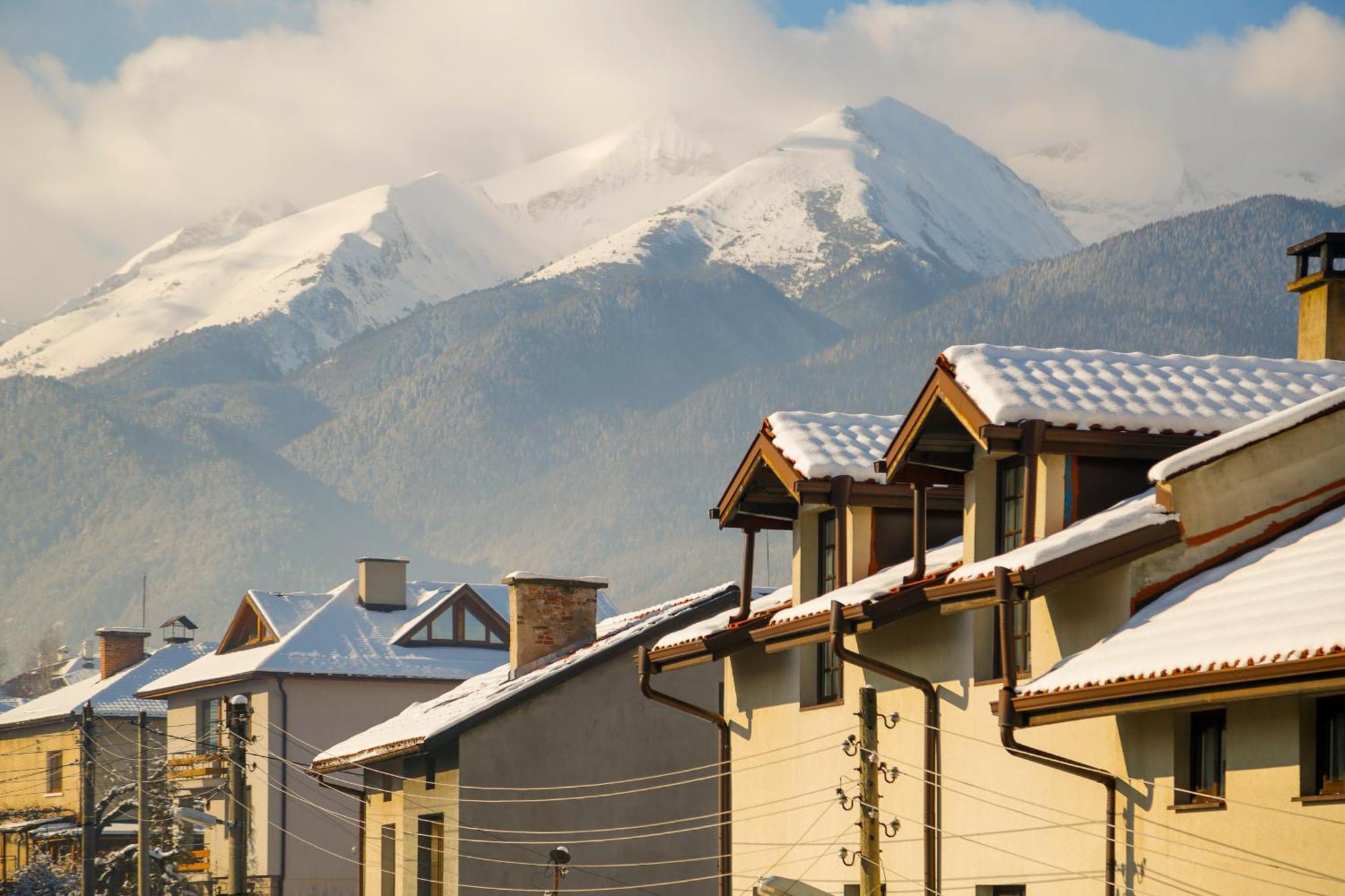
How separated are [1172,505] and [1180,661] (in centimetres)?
A: 226

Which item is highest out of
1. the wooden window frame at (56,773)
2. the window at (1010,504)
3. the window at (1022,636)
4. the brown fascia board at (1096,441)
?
the brown fascia board at (1096,441)

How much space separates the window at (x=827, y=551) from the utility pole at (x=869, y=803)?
6.73m

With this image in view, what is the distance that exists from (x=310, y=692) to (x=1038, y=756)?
39.4 metres

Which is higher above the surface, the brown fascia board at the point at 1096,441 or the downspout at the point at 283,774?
the brown fascia board at the point at 1096,441

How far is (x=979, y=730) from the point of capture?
61.5ft

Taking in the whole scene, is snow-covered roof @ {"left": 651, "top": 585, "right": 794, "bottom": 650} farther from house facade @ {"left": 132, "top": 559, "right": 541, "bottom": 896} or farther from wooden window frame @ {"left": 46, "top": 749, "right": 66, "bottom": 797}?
wooden window frame @ {"left": 46, "top": 749, "right": 66, "bottom": 797}

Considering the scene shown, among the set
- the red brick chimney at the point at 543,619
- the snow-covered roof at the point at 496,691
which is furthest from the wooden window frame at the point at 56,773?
the red brick chimney at the point at 543,619

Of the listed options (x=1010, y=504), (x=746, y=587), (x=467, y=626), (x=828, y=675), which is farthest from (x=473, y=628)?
(x=1010, y=504)

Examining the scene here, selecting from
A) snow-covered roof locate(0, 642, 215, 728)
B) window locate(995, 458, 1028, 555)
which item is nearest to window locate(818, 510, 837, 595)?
window locate(995, 458, 1028, 555)

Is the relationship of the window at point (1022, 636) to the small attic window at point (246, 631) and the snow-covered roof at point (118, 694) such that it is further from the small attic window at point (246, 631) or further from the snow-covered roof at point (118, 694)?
the snow-covered roof at point (118, 694)

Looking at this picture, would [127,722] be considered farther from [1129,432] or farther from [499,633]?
[1129,432]

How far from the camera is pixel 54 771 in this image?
7250cm

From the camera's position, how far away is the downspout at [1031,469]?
1778 cm

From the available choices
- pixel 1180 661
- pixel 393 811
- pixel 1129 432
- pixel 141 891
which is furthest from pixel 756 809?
pixel 141 891
